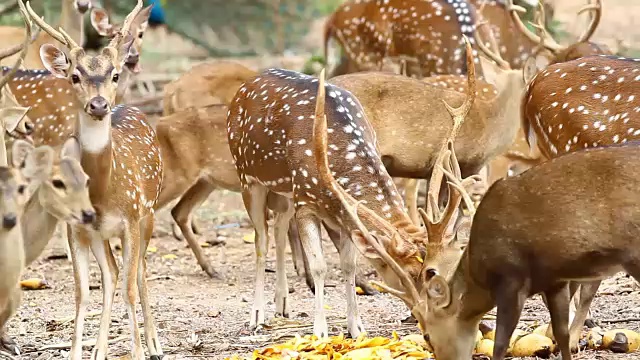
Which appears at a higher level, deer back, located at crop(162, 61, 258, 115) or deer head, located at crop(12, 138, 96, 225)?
deer back, located at crop(162, 61, 258, 115)

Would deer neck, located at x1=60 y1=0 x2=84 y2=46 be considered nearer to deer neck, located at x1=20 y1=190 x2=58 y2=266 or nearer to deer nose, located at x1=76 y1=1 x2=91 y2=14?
deer nose, located at x1=76 y1=1 x2=91 y2=14

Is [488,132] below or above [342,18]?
below

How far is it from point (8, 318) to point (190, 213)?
3720 mm

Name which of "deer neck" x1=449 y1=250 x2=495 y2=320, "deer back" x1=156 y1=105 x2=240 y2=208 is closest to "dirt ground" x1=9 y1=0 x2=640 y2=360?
"deer back" x1=156 y1=105 x2=240 y2=208

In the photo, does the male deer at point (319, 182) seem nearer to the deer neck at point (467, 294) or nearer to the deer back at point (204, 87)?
the deer neck at point (467, 294)

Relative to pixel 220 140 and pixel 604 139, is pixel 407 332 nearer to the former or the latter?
pixel 604 139

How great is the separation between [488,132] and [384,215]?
2.70 meters

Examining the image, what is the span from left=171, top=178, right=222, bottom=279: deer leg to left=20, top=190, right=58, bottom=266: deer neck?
3.17 m

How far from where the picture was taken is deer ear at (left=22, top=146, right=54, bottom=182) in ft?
18.8

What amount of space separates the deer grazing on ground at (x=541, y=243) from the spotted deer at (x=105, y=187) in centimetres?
165

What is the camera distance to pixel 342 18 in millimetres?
12242

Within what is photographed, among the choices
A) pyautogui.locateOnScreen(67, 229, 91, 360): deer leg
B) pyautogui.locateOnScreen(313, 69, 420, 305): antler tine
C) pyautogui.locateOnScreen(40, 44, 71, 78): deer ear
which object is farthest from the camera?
pyautogui.locateOnScreen(40, 44, 71, 78): deer ear

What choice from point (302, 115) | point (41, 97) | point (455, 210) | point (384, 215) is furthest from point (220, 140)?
point (455, 210)

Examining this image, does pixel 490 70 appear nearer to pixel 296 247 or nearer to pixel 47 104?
pixel 296 247
